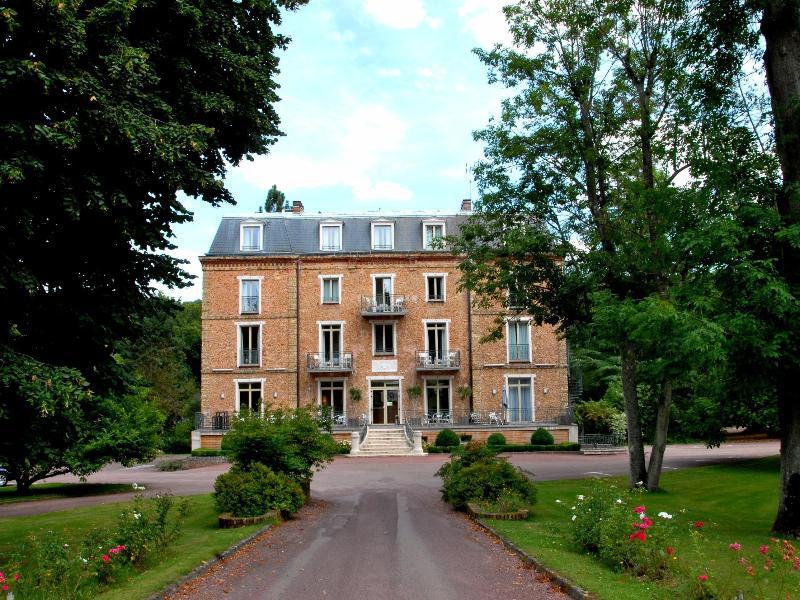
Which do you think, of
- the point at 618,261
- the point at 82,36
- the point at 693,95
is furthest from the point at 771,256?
the point at 82,36

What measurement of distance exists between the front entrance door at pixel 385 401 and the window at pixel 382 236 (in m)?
7.64

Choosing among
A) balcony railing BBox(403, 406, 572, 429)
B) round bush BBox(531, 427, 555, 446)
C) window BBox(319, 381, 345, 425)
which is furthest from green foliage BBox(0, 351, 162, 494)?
balcony railing BBox(403, 406, 572, 429)

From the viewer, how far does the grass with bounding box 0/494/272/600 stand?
324 inches

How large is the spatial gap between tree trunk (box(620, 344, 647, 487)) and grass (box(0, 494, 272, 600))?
10387 mm

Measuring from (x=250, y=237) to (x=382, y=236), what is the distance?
7.49 meters

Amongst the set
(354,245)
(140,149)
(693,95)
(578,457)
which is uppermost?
(354,245)

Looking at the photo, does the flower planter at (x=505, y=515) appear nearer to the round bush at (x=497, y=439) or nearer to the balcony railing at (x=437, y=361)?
the round bush at (x=497, y=439)

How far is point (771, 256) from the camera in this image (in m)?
11.4

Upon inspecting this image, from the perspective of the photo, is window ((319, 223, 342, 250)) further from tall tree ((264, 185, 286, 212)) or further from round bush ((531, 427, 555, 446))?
tall tree ((264, 185, 286, 212))

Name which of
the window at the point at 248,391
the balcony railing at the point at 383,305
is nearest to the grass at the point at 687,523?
the balcony railing at the point at 383,305

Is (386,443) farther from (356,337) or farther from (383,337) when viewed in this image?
(356,337)

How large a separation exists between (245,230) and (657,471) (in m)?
27.9

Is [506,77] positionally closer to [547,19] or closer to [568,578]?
[547,19]

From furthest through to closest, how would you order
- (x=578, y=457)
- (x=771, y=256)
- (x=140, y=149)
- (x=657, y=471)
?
1. (x=578, y=457)
2. (x=657, y=471)
3. (x=771, y=256)
4. (x=140, y=149)
